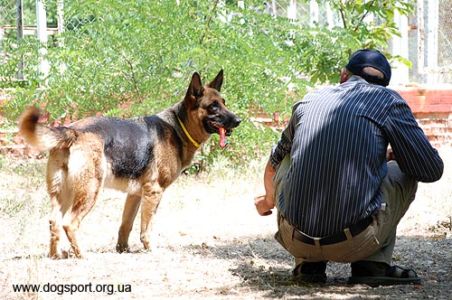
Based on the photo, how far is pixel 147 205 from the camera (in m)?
6.99

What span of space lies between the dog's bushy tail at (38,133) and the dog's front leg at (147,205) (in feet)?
3.48

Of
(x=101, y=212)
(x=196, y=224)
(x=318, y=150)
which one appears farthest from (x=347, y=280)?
(x=101, y=212)

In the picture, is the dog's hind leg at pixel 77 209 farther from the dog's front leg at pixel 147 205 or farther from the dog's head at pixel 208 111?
the dog's head at pixel 208 111

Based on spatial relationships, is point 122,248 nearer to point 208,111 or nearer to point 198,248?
point 198,248

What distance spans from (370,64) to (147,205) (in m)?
2.65

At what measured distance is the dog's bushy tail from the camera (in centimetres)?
598

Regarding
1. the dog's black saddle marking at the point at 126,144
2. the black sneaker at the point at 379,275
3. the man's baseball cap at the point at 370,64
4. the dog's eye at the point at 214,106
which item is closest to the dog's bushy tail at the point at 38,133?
the dog's black saddle marking at the point at 126,144

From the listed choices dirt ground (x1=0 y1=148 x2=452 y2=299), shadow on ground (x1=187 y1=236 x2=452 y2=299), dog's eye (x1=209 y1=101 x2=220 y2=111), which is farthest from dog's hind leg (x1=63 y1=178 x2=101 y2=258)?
dog's eye (x1=209 y1=101 x2=220 y2=111)

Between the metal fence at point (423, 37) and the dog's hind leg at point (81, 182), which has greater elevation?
the metal fence at point (423, 37)

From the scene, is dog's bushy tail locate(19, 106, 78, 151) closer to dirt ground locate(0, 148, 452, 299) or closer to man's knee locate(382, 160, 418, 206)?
dirt ground locate(0, 148, 452, 299)

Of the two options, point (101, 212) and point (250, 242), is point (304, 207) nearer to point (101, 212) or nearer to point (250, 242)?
point (250, 242)

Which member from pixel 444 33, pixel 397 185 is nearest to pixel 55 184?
pixel 397 185

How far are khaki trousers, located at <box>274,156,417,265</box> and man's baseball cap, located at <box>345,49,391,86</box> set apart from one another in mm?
515

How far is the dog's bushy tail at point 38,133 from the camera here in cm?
598
